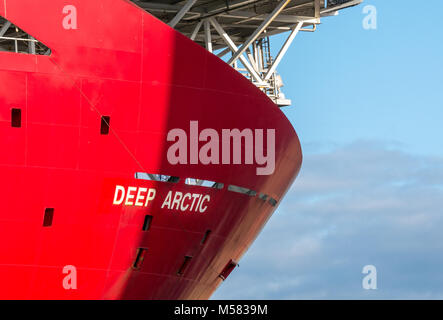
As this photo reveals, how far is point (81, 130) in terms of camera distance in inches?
1008

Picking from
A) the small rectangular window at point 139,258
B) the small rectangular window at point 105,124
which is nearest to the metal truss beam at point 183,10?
the small rectangular window at point 105,124

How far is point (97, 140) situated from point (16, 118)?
6.54ft

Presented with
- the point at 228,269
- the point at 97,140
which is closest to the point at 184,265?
the point at 228,269

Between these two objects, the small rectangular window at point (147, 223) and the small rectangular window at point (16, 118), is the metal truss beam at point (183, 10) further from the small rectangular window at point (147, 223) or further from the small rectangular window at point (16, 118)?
the small rectangular window at point (16, 118)

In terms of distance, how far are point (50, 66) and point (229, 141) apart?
16.9 ft

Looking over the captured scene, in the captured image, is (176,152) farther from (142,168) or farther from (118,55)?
(118,55)

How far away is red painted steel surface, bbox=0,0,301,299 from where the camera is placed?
995 inches

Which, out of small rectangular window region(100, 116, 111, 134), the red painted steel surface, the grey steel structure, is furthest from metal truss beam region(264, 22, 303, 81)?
small rectangular window region(100, 116, 111, 134)

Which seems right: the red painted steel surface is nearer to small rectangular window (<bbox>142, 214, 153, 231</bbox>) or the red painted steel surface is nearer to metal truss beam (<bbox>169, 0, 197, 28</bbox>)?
small rectangular window (<bbox>142, 214, 153, 231</bbox>)

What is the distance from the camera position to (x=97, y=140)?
25828mm

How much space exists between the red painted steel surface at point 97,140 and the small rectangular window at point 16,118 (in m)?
0.14

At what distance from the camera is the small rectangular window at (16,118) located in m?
25.0

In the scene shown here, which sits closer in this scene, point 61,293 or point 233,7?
point 61,293
